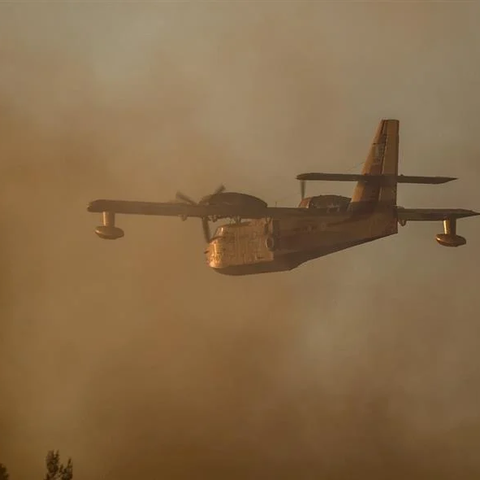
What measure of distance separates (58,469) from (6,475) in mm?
2945

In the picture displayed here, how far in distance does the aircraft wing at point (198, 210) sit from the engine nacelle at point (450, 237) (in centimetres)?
530

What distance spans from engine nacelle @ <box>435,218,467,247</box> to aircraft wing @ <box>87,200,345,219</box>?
5.30m

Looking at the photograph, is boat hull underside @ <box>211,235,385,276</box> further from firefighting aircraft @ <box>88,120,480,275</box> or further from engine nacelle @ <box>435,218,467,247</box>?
engine nacelle @ <box>435,218,467,247</box>

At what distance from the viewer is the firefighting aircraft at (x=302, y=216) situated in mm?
47344

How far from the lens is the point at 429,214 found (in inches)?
2036

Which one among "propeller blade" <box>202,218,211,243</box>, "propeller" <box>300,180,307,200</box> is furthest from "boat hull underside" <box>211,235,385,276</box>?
"propeller" <box>300,180,307,200</box>

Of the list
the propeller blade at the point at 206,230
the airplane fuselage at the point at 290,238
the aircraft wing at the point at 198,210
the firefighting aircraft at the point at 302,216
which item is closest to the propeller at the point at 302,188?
the firefighting aircraft at the point at 302,216

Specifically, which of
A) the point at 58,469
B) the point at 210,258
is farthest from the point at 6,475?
the point at 210,258

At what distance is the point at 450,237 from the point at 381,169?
4.99m

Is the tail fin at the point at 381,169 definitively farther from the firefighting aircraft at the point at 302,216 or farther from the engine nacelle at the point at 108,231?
the engine nacelle at the point at 108,231

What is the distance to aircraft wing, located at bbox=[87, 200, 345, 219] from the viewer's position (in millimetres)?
47375

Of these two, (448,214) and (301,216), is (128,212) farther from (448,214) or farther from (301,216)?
(448,214)

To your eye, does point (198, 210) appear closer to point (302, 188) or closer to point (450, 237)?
point (302, 188)

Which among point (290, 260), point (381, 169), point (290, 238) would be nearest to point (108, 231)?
point (290, 238)
